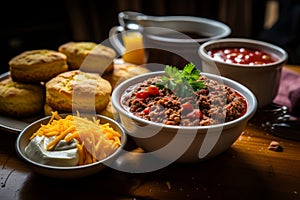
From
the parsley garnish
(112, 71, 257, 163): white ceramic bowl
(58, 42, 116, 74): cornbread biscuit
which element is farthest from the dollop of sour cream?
(58, 42, 116, 74): cornbread biscuit

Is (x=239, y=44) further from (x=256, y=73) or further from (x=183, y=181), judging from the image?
(x=183, y=181)

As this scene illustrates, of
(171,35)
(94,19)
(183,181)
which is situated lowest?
(183,181)

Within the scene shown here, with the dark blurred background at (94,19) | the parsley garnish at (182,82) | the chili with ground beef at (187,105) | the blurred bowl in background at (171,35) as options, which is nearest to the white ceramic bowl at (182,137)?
the chili with ground beef at (187,105)

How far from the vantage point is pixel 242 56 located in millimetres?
1613

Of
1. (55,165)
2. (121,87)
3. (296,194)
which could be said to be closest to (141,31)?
(121,87)

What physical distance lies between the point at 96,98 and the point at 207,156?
16.8 inches

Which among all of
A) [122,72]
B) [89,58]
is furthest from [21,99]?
[122,72]

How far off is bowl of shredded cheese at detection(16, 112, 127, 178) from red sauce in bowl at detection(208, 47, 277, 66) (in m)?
0.57

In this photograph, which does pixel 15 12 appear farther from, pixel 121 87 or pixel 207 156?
pixel 207 156

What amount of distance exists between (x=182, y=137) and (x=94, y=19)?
1843 mm

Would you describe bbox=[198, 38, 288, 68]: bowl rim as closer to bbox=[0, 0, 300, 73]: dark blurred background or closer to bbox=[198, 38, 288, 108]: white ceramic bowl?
bbox=[198, 38, 288, 108]: white ceramic bowl

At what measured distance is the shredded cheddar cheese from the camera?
1160mm

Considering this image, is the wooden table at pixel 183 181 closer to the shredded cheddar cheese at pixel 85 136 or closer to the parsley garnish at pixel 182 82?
the shredded cheddar cheese at pixel 85 136

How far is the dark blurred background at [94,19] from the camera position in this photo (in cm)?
266
